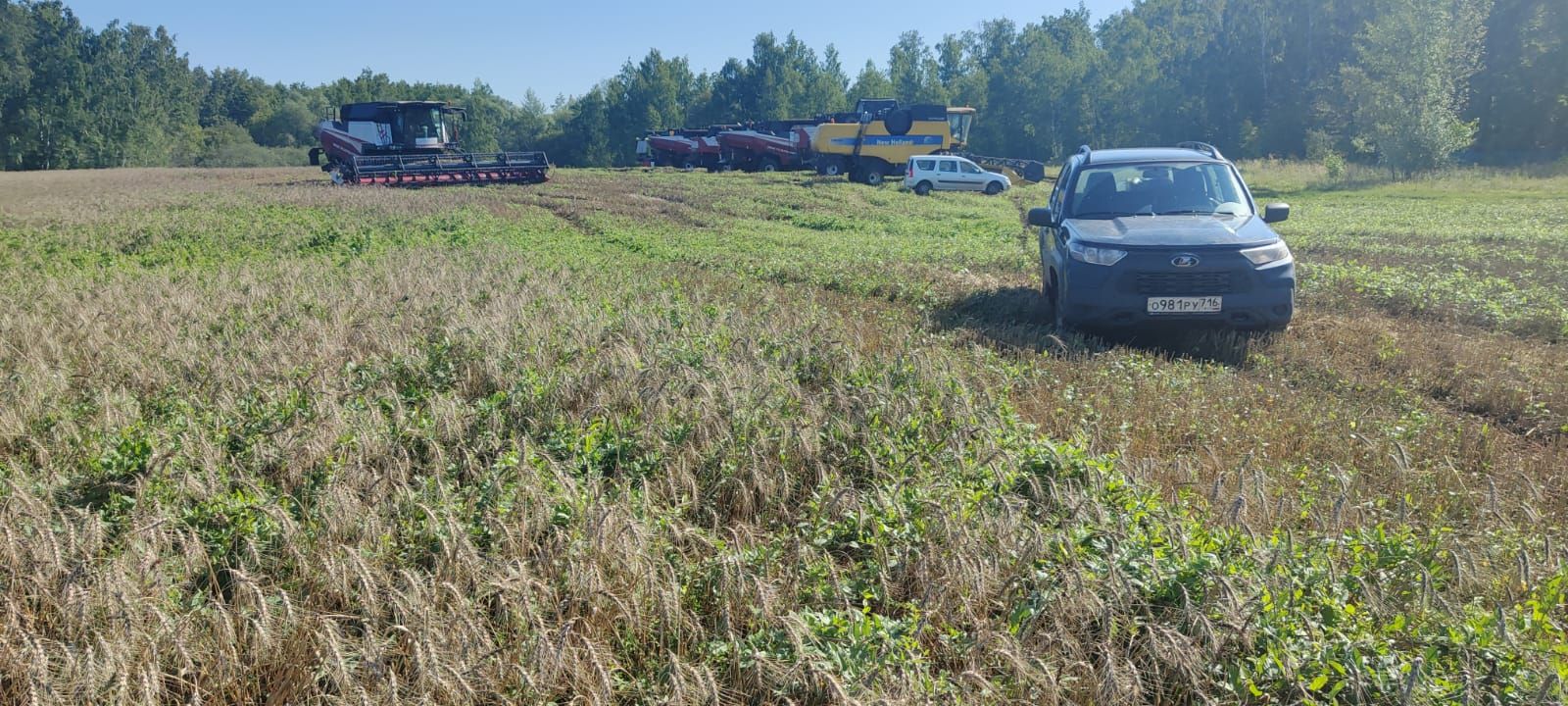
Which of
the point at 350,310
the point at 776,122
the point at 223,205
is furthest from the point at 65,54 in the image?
the point at 350,310

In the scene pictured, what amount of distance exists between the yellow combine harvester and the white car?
5.34m

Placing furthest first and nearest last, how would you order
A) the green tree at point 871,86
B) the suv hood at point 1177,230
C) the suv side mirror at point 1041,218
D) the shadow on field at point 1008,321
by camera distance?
the green tree at point 871,86
the suv side mirror at point 1041,218
the shadow on field at point 1008,321
the suv hood at point 1177,230

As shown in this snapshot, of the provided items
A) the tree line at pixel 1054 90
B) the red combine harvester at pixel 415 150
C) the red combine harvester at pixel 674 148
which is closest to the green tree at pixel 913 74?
the tree line at pixel 1054 90

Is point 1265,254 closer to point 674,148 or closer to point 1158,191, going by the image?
point 1158,191

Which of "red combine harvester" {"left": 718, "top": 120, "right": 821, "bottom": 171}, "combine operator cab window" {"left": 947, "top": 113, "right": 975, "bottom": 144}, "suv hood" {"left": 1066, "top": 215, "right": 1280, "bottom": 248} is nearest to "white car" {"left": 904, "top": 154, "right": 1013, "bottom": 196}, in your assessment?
"combine operator cab window" {"left": 947, "top": 113, "right": 975, "bottom": 144}

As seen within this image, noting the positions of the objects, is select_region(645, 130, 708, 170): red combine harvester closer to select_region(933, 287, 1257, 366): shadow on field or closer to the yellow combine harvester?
the yellow combine harvester

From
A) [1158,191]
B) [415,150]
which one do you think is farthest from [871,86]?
[1158,191]

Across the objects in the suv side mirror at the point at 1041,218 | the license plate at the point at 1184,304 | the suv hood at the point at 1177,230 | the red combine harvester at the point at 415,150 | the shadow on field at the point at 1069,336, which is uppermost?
the red combine harvester at the point at 415,150

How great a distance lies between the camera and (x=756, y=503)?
441cm

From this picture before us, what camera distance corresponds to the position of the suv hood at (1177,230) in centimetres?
768

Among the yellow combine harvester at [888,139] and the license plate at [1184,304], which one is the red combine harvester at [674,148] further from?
the license plate at [1184,304]

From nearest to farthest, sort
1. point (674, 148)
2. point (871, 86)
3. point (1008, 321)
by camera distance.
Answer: point (1008, 321), point (674, 148), point (871, 86)

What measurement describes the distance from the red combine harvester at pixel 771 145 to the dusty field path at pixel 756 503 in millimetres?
35490

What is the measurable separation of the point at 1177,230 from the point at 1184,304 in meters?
0.73
